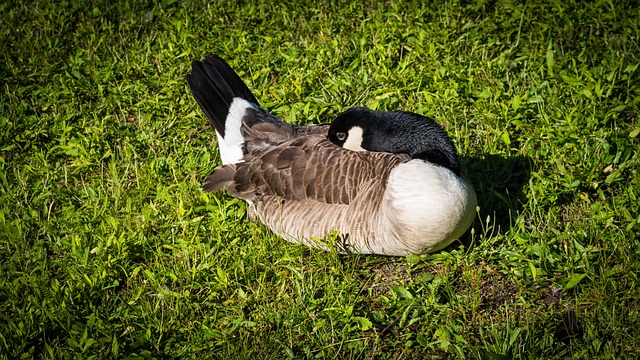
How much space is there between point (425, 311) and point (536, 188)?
4.27 ft

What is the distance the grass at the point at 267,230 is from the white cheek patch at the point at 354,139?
2.57 ft

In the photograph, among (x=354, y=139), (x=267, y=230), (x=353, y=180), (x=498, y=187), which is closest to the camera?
(x=353, y=180)

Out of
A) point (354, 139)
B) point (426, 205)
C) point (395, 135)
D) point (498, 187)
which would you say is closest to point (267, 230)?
point (354, 139)

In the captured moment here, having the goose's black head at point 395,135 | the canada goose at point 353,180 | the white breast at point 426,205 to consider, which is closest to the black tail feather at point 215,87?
the canada goose at point 353,180

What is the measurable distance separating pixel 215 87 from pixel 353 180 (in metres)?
1.62

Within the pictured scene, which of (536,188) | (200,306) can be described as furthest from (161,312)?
(536,188)

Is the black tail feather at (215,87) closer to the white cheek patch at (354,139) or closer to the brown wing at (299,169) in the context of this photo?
the brown wing at (299,169)

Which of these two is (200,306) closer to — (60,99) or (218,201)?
(218,201)

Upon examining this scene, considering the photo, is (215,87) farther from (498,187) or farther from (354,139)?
(498,187)

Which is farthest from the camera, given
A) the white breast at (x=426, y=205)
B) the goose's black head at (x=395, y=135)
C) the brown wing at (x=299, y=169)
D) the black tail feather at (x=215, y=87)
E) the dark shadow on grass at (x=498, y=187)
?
the black tail feather at (x=215, y=87)

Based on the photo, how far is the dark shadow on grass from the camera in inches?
177

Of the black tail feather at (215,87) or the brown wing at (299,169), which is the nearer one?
the brown wing at (299,169)

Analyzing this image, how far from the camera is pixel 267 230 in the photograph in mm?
4703

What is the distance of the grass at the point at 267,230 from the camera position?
3.86 metres
